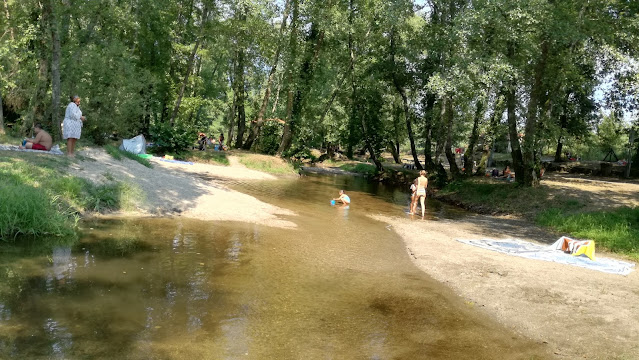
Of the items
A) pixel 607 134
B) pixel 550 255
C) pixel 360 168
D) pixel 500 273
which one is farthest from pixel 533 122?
pixel 607 134

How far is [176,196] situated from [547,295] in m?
11.3

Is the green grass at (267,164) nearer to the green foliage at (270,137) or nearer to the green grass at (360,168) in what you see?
the green foliage at (270,137)

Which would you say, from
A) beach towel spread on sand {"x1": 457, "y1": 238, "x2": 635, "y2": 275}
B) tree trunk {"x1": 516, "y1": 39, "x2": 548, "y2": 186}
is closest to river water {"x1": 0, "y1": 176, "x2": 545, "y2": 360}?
beach towel spread on sand {"x1": 457, "y1": 238, "x2": 635, "y2": 275}

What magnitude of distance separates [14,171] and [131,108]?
12050 millimetres

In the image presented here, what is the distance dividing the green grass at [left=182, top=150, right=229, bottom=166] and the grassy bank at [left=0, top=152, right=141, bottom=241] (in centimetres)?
1600

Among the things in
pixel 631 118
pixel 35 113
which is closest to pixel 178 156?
pixel 35 113

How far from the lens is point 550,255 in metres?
11.8

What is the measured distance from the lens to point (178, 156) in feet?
95.6

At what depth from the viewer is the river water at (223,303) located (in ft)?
18.1

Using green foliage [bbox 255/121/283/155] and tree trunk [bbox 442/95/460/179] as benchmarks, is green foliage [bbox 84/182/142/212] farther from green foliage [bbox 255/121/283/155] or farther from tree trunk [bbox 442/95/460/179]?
green foliage [bbox 255/121/283/155]

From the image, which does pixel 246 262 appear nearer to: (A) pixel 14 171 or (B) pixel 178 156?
(A) pixel 14 171

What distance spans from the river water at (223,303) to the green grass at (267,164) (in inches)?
806

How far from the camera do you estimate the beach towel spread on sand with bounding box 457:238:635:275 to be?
10.8 m

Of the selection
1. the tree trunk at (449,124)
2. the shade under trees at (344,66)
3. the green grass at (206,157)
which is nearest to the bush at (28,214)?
the shade under trees at (344,66)
